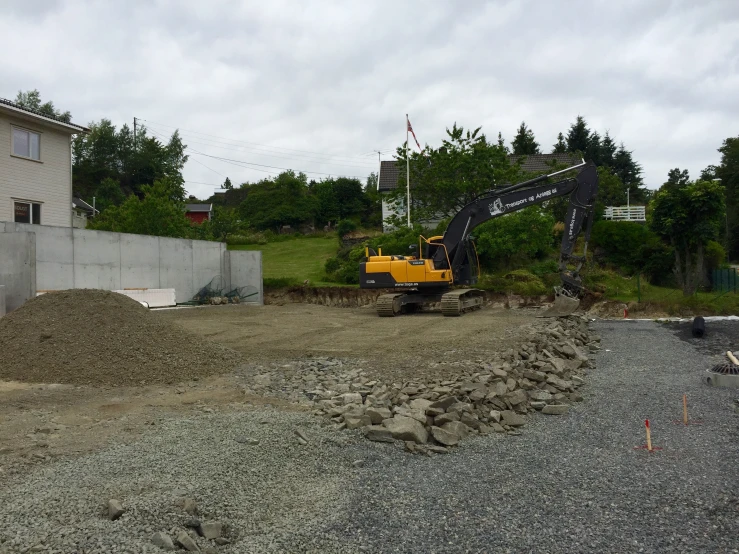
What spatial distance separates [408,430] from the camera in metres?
6.15

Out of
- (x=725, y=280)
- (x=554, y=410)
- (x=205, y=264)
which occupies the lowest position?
(x=554, y=410)

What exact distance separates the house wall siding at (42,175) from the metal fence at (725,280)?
24990 mm

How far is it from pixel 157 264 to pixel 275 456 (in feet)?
60.9

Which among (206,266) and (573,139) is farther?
(573,139)

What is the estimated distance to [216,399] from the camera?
800 centimetres

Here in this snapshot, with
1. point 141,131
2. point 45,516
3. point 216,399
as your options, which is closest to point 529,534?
point 45,516

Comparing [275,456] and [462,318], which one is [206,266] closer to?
[462,318]

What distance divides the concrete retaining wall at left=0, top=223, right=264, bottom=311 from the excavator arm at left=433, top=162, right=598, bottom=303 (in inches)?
379

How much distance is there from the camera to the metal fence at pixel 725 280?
23641 millimetres

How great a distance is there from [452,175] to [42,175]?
18287 millimetres

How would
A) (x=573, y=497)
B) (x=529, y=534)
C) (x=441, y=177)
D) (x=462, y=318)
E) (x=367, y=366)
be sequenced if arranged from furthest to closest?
(x=441, y=177), (x=462, y=318), (x=367, y=366), (x=573, y=497), (x=529, y=534)

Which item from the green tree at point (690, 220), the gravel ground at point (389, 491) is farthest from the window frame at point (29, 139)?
the green tree at point (690, 220)

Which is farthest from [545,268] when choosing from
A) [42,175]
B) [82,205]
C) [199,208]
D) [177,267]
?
[199,208]

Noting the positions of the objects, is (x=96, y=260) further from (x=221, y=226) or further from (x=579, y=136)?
(x=579, y=136)
